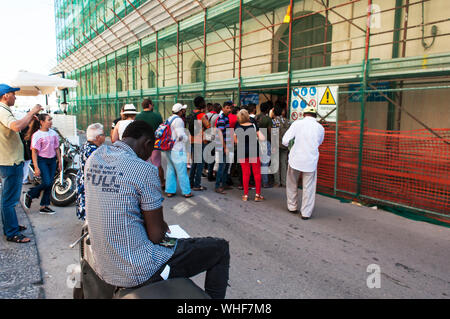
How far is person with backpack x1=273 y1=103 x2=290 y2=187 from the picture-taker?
25.1 feet

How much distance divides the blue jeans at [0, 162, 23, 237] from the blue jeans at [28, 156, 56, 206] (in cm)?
127

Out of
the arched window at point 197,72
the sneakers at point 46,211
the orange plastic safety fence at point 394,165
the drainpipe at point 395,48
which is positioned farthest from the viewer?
the arched window at point 197,72

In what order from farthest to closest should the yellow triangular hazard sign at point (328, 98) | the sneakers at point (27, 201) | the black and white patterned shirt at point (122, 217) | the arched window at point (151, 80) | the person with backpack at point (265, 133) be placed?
the arched window at point (151, 80) < the person with backpack at point (265, 133) < the yellow triangular hazard sign at point (328, 98) < the sneakers at point (27, 201) < the black and white patterned shirt at point (122, 217)

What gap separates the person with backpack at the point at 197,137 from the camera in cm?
739

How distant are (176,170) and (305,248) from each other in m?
3.31

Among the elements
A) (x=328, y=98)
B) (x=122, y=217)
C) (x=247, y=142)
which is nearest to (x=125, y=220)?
(x=122, y=217)

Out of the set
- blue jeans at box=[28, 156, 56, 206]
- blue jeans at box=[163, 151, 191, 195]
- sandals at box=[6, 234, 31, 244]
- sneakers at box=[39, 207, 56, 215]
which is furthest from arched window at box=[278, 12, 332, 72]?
sandals at box=[6, 234, 31, 244]

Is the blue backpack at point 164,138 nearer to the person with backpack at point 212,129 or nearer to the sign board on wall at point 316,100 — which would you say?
the person with backpack at point 212,129

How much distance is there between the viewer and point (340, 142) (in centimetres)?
679

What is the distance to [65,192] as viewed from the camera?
6.16 m

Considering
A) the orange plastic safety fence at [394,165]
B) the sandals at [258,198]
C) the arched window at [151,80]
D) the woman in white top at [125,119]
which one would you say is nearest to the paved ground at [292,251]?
the sandals at [258,198]

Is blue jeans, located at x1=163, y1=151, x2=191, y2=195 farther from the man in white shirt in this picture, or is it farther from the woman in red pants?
the man in white shirt

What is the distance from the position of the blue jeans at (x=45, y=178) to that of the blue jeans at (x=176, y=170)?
81.5 inches

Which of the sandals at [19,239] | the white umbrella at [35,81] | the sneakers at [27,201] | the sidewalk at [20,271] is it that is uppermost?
the white umbrella at [35,81]
